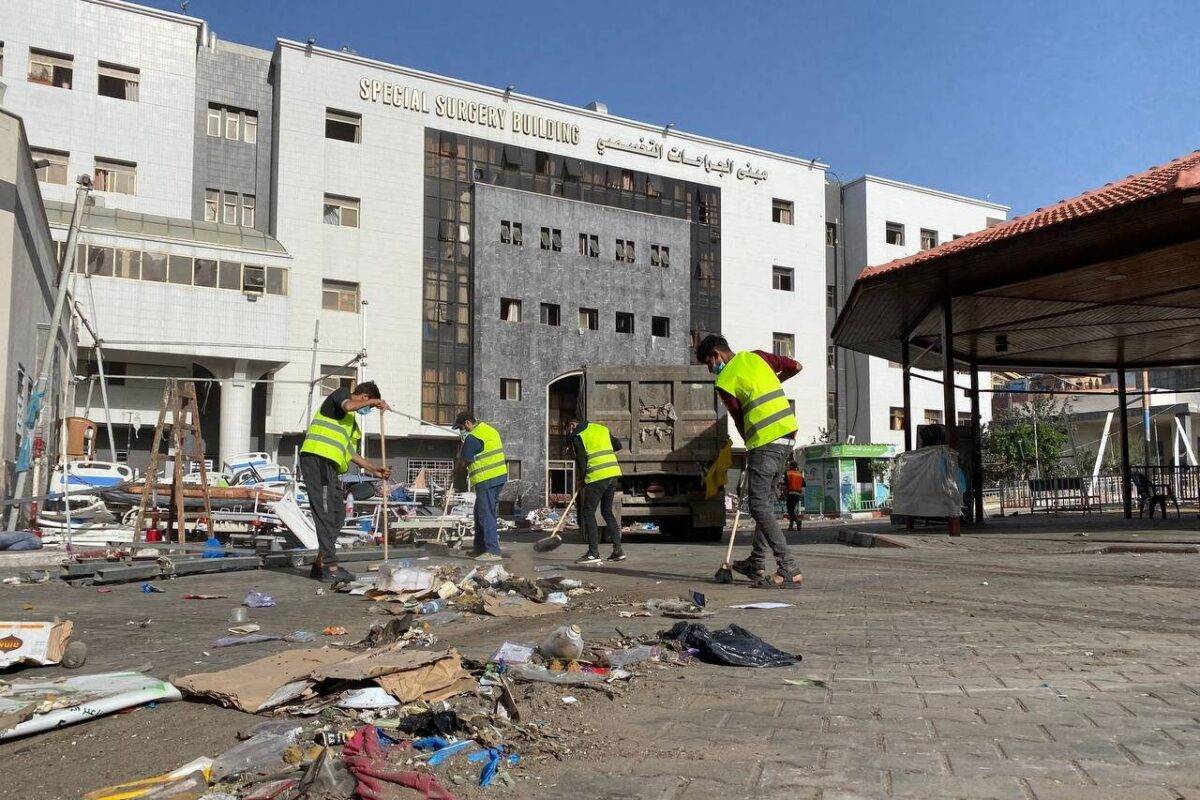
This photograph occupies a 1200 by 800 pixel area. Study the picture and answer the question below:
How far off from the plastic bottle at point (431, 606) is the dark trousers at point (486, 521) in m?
4.12

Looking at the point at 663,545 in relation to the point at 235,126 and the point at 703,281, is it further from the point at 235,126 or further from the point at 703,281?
the point at 703,281

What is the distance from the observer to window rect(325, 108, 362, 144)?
34562 millimetres

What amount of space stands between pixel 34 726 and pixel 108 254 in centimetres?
2773

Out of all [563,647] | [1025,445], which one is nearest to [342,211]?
[1025,445]

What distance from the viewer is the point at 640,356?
4028cm

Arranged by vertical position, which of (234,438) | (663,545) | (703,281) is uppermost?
(703,281)

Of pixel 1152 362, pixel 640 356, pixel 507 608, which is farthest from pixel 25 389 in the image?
pixel 640 356

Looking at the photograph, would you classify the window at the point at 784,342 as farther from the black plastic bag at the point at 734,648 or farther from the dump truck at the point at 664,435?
the black plastic bag at the point at 734,648

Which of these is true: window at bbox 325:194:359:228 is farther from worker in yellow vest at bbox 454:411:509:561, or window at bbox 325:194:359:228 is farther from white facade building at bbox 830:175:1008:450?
worker in yellow vest at bbox 454:411:509:561

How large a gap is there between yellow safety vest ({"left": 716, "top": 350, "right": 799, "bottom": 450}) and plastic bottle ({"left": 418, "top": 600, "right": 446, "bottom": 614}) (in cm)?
281

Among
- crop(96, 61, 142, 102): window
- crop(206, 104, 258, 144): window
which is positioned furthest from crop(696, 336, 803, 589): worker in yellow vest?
crop(96, 61, 142, 102): window

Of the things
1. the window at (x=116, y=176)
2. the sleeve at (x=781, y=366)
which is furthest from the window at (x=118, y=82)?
the sleeve at (x=781, y=366)

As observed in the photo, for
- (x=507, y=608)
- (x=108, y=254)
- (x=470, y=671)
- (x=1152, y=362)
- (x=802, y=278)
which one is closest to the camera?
(x=470, y=671)

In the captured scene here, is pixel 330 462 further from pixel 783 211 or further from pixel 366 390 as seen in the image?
pixel 783 211
